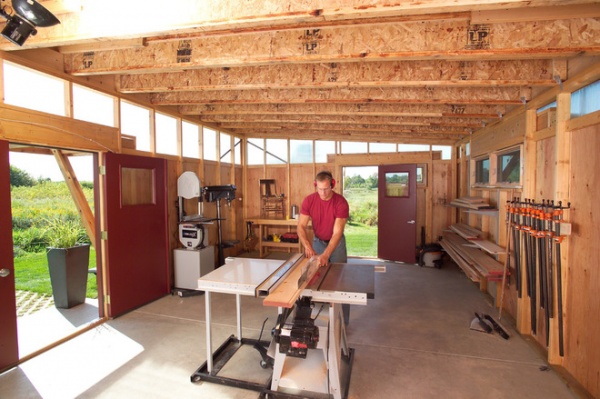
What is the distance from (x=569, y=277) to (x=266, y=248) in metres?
5.97

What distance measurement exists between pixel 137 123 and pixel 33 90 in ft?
4.69

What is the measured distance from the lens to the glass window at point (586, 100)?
2.49 metres

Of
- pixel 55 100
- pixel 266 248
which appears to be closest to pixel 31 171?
pixel 55 100

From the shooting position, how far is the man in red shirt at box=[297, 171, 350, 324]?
316 centimetres

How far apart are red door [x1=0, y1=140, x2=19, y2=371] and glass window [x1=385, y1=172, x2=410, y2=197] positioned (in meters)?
6.26

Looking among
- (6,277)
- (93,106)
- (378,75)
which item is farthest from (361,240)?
(6,277)

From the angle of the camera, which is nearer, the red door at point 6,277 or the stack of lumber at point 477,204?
the red door at point 6,277

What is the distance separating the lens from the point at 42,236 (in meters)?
6.78

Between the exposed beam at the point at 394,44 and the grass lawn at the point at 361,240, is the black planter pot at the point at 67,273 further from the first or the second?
the grass lawn at the point at 361,240

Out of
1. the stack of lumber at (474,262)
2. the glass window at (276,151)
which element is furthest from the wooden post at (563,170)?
the glass window at (276,151)

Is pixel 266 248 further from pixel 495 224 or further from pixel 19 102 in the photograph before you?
pixel 19 102

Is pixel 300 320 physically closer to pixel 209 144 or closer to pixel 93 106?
pixel 93 106

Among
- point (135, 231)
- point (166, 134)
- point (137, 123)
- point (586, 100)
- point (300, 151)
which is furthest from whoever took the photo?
point (300, 151)

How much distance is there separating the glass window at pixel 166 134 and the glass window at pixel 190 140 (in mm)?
154
